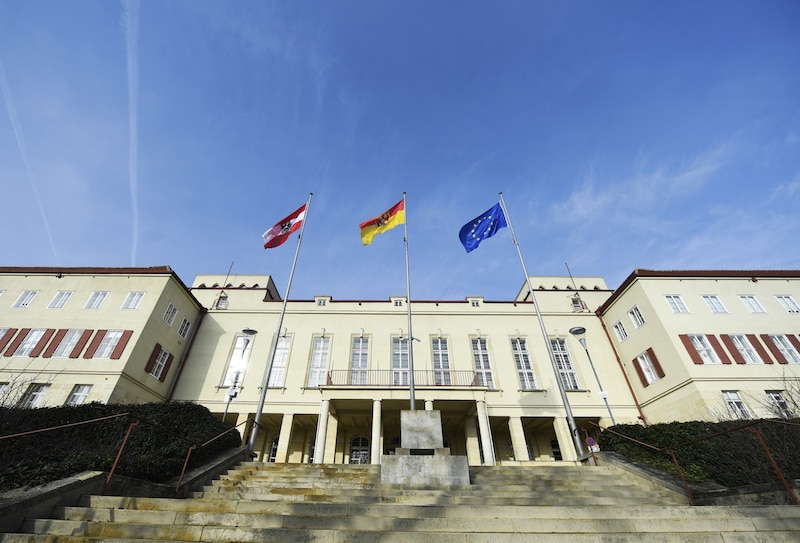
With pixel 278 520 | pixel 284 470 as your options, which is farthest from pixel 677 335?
pixel 278 520

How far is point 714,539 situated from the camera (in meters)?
4.60

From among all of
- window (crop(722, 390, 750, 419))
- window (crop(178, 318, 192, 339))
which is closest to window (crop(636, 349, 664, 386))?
window (crop(722, 390, 750, 419))

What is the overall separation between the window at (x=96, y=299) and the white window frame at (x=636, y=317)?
30.0 meters

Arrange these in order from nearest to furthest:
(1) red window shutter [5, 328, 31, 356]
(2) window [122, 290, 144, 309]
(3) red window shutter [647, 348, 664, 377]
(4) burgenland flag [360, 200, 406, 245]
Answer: (4) burgenland flag [360, 200, 406, 245]
(1) red window shutter [5, 328, 31, 356]
(3) red window shutter [647, 348, 664, 377]
(2) window [122, 290, 144, 309]

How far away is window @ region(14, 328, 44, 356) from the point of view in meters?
17.4

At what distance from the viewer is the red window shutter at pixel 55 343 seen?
→ 17.4 m

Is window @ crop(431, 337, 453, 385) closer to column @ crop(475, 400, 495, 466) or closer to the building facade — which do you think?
the building facade

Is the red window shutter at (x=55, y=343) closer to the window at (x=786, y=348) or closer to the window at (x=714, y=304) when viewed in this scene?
the window at (x=714, y=304)

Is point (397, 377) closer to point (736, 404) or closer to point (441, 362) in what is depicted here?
point (441, 362)

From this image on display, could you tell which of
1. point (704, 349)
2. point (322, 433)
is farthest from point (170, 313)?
point (704, 349)

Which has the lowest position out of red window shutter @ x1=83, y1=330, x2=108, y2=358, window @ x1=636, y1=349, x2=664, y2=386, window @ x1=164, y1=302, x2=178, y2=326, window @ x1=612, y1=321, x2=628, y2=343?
window @ x1=636, y1=349, x2=664, y2=386

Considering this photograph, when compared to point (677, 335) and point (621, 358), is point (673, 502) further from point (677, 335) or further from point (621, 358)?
point (621, 358)

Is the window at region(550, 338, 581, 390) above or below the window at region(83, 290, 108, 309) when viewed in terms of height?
below

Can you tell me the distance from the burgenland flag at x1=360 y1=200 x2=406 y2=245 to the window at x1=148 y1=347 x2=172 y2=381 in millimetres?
13631
